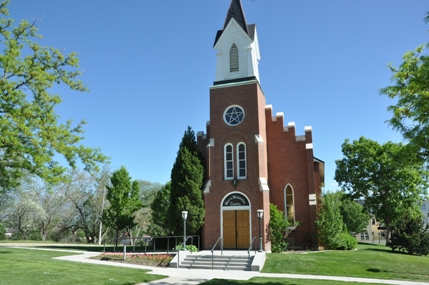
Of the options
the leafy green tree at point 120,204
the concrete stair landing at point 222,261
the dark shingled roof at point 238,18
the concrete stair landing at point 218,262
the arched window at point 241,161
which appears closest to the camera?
the concrete stair landing at point 222,261

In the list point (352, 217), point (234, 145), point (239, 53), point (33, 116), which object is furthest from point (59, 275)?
point (352, 217)

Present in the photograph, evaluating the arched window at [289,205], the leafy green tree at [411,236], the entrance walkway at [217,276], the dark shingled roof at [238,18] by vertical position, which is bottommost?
the entrance walkway at [217,276]

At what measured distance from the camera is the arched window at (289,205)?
972 inches

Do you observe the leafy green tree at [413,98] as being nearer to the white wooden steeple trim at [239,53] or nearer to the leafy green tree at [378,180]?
the white wooden steeple trim at [239,53]

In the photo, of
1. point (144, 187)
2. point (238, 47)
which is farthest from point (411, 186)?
point (144, 187)

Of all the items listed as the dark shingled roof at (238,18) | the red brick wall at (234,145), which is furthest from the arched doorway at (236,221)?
the dark shingled roof at (238,18)

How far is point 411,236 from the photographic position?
24469 millimetres

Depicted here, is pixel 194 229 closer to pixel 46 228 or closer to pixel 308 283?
pixel 308 283

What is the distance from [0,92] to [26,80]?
150 cm

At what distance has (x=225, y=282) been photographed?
13445 millimetres

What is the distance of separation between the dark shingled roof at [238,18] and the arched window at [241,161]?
8.22m

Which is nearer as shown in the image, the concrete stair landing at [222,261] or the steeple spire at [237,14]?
the concrete stair landing at [222,261]

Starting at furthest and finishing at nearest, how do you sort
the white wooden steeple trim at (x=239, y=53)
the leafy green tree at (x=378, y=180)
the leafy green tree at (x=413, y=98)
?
the leafy green tree at (x=378, y=180)
the white wooden steeple trim at (x=239, y=53)
the leafy green tree at (x=413, y=98)

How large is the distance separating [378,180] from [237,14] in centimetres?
2163
